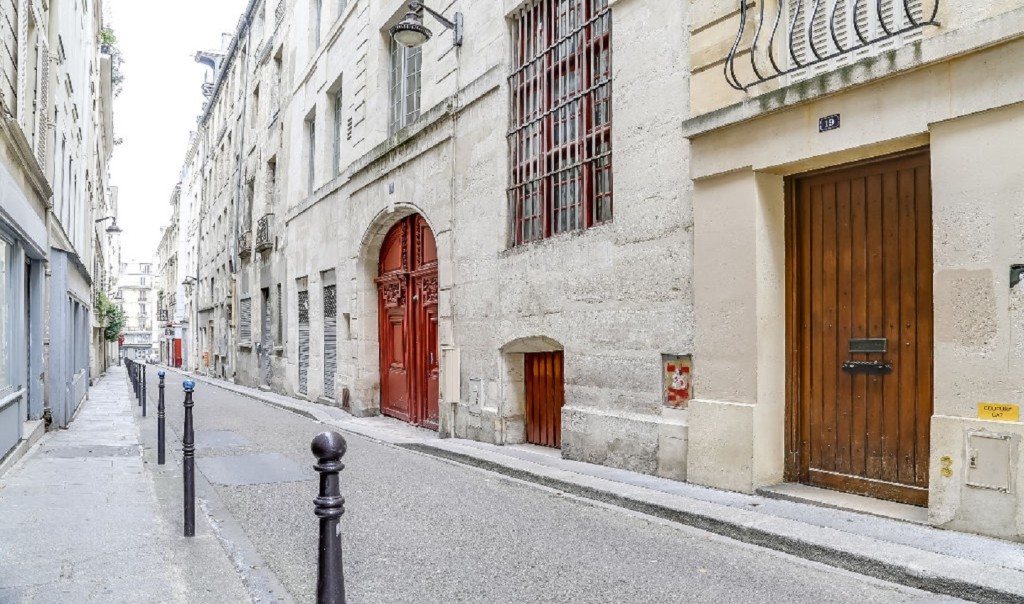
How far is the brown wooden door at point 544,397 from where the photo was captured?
9180 millimetres

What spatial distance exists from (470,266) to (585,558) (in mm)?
6245

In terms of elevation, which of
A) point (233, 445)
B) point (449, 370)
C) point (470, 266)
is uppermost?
point (470, 266)

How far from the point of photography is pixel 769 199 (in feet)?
21.0

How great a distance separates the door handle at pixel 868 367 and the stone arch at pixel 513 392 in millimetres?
4351

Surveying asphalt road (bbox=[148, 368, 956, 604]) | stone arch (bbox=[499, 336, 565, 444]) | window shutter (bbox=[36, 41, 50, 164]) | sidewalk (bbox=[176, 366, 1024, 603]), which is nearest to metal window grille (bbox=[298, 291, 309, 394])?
window shutter (bbox=[36, 41, 50, 164])

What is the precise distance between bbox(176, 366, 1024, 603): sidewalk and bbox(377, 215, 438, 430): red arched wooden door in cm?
437

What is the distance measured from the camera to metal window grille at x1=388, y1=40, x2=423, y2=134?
13.1 meters

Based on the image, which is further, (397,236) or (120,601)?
(397,236)

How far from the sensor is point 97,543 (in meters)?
4.93

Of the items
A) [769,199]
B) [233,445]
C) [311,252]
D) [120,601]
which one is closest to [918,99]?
[769,199]

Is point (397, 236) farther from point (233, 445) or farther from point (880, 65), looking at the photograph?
point (880, 65)

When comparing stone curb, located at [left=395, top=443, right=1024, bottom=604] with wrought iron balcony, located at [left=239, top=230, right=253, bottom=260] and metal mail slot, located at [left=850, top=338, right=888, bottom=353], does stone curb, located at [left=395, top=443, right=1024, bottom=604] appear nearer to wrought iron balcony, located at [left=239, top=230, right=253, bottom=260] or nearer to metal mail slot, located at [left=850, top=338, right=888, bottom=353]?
metal mail slot, located at [left=850, top=338, right=888, bottom=353]

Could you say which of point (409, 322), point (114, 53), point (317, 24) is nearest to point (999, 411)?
point (409, 322)

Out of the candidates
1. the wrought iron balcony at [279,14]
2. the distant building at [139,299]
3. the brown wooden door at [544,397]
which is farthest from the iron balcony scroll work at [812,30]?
the distant building at [139,299]
